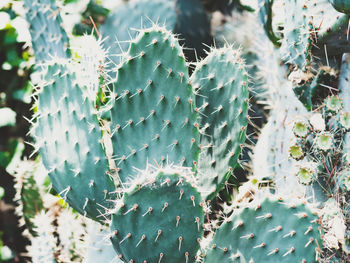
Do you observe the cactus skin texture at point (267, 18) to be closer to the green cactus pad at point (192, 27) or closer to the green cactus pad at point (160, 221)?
the green cactus pad at point (192, 27)

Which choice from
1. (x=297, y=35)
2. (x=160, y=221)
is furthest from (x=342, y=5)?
(x=160, y=221)

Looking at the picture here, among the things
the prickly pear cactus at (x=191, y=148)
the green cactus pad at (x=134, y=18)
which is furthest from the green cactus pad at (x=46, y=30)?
the green cactus pad at (x=134, y=18)

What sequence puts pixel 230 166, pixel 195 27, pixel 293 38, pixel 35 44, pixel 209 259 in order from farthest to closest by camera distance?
1. pixel 195 27
2. pixel 35 44
3. pixel 293 38
4. pixel 230 166
5. pixel 209 259

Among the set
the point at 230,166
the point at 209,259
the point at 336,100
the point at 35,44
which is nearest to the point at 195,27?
the point at 35,44

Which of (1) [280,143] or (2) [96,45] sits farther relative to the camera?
(1) [280,143]

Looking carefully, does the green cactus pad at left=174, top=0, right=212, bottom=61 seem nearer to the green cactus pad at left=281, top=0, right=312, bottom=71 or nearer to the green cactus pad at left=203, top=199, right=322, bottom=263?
the green cactus pad at left=281, top=0, right=312, bottom=71

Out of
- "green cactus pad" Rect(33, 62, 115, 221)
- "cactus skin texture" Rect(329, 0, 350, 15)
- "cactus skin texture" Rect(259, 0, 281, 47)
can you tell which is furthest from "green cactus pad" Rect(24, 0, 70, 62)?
"cactus skin texture" Rect(329, 0, 350, 15)

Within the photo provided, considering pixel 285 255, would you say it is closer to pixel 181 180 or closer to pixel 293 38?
pixel 181 180

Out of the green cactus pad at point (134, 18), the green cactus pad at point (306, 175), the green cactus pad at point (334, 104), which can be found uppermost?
the green cactus pad at point (134, 18)
